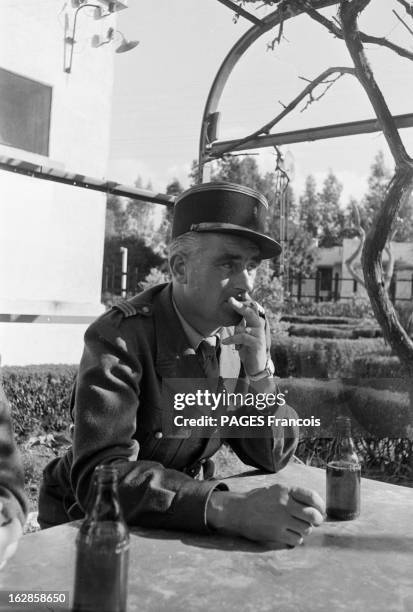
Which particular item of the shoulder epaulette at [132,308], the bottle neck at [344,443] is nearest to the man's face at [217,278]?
the shoulder epaulette at [132,308]

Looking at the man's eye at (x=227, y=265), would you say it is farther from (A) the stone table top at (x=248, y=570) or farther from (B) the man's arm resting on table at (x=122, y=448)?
(A) the stone table top at (x=248, y=570)

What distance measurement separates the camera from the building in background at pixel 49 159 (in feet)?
16.6

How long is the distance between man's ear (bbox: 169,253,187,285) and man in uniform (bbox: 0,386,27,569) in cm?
67

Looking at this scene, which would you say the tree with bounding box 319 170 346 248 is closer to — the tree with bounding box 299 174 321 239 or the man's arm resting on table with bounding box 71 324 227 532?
the tree with bounding box 299 174 321 239

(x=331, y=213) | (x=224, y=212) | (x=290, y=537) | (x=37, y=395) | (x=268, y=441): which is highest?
(x=331, y=213)

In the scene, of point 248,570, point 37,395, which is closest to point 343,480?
point 248,570

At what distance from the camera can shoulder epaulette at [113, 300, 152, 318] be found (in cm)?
173

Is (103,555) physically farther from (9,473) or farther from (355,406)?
(355,406)

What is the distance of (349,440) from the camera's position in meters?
1.64

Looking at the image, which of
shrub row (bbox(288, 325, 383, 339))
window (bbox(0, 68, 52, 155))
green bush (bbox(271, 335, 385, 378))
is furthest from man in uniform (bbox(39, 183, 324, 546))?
shrub row (bbox(288, 325, 383, 339))

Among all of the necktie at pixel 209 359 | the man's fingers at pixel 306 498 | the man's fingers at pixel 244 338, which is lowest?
the man's fingers at pixel 306 498

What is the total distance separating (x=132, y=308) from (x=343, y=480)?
2.64 feet

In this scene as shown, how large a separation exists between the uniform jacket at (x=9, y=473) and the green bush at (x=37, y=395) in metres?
3.51

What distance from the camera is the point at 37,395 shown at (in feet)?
16.5
